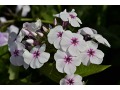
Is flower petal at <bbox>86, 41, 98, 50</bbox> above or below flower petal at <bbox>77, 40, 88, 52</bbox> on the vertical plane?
above

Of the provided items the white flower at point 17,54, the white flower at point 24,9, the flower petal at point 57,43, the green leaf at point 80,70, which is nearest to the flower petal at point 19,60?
the white flower at point 17,54

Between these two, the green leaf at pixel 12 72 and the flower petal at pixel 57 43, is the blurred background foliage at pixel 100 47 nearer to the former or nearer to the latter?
the green leaf at pixel 12 72

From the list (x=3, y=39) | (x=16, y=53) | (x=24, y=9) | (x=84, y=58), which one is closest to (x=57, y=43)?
(x=84, y=58)

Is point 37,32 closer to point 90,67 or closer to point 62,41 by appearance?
point 62,41

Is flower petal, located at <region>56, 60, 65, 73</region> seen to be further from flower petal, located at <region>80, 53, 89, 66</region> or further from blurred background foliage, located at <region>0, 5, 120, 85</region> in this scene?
blurred background foliage, located at <region>0, 5, 120, 85</region>

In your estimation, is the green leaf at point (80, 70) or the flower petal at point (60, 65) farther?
the green leaf at point (80, 70)

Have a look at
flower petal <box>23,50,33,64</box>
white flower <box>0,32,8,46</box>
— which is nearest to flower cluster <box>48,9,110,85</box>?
flower petal <box>23,50,33,64</box>
